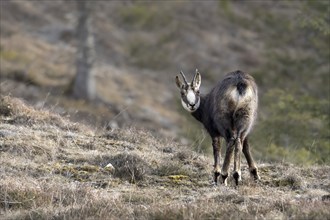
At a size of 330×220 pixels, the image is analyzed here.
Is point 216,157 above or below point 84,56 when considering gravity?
below

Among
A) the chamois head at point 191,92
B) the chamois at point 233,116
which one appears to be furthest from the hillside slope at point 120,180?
the chamois head at point 191,92

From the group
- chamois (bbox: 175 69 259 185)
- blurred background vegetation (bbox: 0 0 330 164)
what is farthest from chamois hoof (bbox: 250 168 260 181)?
blurred background vegetation (bbox: 0 0 330 164)

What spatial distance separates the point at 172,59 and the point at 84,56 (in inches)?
340

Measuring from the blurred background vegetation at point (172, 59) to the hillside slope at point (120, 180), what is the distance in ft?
17.8

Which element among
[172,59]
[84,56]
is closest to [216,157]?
[84,56]

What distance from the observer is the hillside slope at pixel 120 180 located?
7.68 m

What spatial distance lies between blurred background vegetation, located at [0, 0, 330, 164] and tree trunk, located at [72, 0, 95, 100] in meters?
0.49

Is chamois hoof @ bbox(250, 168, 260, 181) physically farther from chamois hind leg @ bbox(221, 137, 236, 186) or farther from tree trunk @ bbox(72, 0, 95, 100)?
tree trunk @ bbox(72, 0, 95, 100)

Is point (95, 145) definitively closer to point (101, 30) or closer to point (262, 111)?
point (262, 111)

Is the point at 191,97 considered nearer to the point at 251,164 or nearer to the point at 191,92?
the point at 191,92

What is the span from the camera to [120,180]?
31.7ft

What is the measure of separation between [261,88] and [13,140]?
1875cm

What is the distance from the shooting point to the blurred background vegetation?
66.5 ft

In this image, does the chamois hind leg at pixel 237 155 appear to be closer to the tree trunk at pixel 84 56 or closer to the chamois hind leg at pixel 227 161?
the chamois hind leg at pixel 227 161
